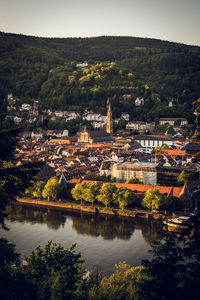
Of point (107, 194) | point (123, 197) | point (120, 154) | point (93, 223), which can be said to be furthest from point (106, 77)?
point (93, 223)

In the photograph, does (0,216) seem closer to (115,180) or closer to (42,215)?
(42,215)

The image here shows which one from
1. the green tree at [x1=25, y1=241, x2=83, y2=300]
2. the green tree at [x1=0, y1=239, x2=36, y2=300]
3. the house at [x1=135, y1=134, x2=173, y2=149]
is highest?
the house at [x1=135, y1=134, x2=173, y2=149]

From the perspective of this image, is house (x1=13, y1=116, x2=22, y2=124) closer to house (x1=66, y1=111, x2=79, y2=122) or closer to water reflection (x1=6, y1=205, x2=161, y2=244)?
house (x1=66, y1=111, x2=79, y2=122)

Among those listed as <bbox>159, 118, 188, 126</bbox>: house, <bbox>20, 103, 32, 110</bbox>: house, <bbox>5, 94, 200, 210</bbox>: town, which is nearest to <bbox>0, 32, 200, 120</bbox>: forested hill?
<bbox>159, 118, 188, 126</bbox>: house

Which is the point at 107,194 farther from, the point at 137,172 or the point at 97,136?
the point at 97,136

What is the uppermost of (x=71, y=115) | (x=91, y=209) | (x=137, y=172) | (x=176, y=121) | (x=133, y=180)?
(x=71, y=115)

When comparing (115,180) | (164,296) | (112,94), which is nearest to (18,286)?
(164,296)
